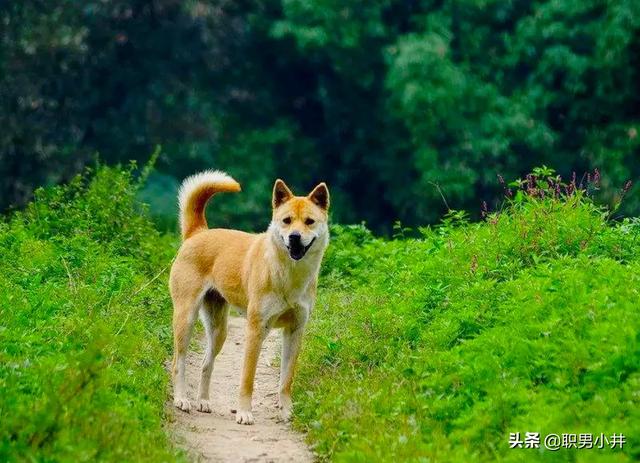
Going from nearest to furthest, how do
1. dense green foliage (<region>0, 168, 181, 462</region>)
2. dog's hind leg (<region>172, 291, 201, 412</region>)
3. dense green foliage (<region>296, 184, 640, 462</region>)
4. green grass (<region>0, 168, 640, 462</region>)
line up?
dense green foliage (<region>0, 168, 181, 462</region>), green grass (<region>0, 168, 640, 462</region>), dense green foliage (<region>296, 184, 640, 462</region>), dog's hind leg (<region>172, 291, 201, 412</region>)

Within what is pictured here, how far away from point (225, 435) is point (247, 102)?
1983 cm

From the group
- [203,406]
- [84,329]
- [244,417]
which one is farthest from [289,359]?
[84,329]

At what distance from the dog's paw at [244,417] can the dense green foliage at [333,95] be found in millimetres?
14596

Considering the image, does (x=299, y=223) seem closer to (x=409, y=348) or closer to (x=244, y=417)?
(x=409, y=348)

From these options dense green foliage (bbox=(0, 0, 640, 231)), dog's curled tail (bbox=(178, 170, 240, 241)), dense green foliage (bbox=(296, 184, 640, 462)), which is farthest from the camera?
dense green foliage (bbox=(0, 0, 640, 231))

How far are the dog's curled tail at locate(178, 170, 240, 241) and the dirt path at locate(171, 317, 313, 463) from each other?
1.37 meters

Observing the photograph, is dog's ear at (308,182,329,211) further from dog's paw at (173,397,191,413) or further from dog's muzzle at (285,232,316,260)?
dog's paw at (173,397,191,413)

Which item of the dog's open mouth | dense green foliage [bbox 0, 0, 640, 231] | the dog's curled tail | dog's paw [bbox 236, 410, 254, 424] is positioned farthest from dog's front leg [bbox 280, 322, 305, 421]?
dense green foliage [bbox 0, 0, 640, 231]

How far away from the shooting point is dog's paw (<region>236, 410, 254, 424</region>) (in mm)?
7781

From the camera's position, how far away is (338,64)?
24406mm

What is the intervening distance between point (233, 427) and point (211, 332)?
1091mm

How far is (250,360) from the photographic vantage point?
7.89 metres

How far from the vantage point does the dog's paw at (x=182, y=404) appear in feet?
26.3

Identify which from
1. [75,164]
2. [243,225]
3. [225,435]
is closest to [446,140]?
[243,225]
